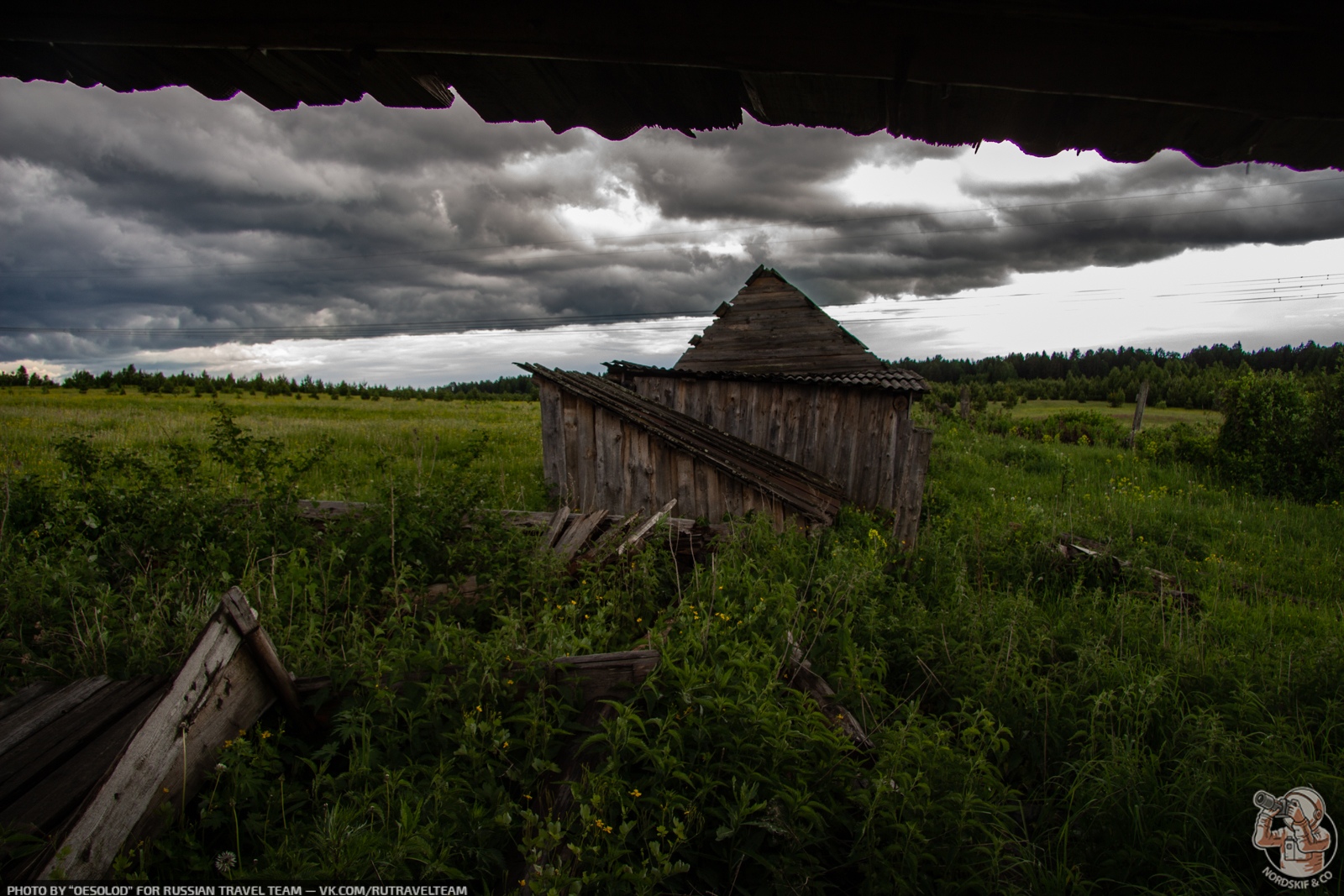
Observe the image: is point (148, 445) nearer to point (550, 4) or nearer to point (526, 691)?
point (526, 691)

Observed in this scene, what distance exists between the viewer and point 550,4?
160 cm

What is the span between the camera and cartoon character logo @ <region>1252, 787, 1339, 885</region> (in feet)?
8.58

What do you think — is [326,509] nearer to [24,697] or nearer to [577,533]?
[577,533]

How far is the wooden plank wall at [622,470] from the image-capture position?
28.3ft

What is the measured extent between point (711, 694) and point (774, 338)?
1383cm

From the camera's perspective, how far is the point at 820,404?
40.7 feet

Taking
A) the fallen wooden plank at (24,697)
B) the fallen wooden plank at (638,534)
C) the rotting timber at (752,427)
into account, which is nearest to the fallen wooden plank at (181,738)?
the fallen wooden plank at (24,697)

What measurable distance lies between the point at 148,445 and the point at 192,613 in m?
15.5

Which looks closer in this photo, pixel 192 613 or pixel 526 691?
pixel 526 691

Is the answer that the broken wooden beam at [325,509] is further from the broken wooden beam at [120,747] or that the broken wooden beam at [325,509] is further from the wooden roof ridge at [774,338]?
the wooden roof ridge at [774,338]

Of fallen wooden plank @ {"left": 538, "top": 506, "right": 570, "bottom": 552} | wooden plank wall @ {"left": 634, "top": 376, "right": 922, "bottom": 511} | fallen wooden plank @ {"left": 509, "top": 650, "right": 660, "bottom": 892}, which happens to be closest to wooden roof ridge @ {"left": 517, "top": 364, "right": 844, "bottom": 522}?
fallen wooden plank @ {"left": 538, "top": 506, "right": 570, "bottom": 552}

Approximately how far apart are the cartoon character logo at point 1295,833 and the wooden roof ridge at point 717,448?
514 centimetres

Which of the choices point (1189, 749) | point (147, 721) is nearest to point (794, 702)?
point (1189, 749)

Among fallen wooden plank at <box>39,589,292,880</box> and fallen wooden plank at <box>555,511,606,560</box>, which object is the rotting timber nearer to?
fallen wooden plank at <box>555,511,606,560</box>
